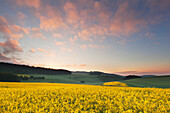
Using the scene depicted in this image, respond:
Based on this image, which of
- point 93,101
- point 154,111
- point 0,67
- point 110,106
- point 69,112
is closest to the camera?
point 69,112

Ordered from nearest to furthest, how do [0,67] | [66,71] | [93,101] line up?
[93,101]
[0,67]
[66,71]

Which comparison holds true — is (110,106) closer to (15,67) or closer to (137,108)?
(137,108)

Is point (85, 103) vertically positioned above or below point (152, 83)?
above

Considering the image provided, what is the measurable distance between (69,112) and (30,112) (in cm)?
207

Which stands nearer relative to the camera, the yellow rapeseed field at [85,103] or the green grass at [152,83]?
the yellow rapeseed field at [85,103]

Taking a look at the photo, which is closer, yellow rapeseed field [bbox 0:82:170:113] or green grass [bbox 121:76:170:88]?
yellow rapeseed field [bbox 0:82:170:113]

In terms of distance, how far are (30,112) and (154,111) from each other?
6743 mm

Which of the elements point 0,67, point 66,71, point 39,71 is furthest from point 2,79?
point 66,71

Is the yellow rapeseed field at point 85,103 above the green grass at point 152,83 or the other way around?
above

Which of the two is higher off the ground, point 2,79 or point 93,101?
point 93,101

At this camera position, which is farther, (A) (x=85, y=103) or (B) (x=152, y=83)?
(B) (x=152, y=83)

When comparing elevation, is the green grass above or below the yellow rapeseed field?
below

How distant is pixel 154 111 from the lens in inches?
233

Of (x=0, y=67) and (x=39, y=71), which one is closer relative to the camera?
(x=0, y=67)
